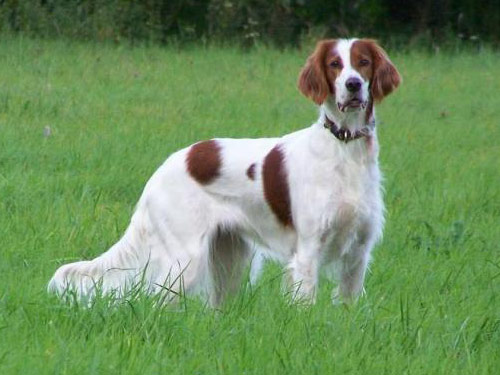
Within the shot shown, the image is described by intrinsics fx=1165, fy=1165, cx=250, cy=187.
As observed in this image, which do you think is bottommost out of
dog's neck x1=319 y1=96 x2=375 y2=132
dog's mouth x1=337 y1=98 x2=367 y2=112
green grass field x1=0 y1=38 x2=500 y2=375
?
green grass field x1=0 y1=38 x2=500 y2=375

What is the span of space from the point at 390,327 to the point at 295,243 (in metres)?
1.07

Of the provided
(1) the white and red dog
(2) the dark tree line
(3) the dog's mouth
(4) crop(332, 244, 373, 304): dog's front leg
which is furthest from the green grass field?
(2) the dark tree line

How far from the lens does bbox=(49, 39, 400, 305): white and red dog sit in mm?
5145

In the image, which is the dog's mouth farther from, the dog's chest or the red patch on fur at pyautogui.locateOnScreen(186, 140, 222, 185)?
the red patch on fur at pyautogui.locateOnScreen(186, 140, 222, 185)

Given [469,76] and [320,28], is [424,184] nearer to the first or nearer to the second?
[469,76]

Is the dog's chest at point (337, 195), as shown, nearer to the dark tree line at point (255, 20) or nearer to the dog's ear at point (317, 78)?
the dog's ear at point (317, 78)

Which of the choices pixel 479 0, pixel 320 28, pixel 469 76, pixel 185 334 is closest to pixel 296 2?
pixel 320 28

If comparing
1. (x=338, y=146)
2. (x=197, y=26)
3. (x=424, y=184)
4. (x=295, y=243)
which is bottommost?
(x=197, y=26)

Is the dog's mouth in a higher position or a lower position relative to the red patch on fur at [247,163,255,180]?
higher

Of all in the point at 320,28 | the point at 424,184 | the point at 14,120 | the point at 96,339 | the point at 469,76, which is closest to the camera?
the point at 96,339

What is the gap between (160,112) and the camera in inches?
407

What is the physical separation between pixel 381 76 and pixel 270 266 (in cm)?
124

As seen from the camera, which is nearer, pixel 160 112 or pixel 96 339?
pixel 96 339

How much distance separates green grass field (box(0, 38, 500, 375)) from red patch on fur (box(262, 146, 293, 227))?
0.30 m
